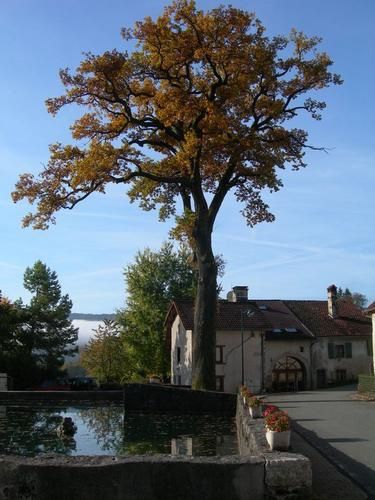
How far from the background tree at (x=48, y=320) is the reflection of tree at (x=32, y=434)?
4023 cm

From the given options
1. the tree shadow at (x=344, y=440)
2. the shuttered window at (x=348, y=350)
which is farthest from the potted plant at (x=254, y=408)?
the shuttered window at (x=348, y=350)

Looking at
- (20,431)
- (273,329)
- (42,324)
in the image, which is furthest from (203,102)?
(42,324)

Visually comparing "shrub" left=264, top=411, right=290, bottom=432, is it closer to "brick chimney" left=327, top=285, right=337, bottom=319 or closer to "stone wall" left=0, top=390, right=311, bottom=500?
"stone wall" left=0, top=390, right=311, bottom=500

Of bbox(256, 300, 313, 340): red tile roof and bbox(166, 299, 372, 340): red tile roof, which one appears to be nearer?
bbox(166, 299, 372, 340): red tile roof

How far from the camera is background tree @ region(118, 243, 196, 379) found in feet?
187

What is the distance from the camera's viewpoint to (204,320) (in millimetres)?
24094

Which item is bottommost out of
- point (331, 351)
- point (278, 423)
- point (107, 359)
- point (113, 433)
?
point (113, 433)

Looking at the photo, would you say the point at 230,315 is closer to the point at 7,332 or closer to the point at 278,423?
the point at 7,332

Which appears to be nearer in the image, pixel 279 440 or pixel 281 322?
pixel 279 440

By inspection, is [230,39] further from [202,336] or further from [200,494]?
[200,494]

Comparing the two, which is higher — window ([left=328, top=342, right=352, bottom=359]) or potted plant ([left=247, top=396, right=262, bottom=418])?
window ([left=328, top=342, right=352, bottom=359])

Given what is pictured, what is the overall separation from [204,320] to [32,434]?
33.8 feet

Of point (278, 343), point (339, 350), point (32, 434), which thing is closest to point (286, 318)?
point (278, 343)

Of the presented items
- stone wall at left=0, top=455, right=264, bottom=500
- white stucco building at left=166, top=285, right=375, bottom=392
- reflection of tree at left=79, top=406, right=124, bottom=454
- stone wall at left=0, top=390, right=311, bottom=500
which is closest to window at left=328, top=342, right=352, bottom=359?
white stucco building at left=166, top=285, right=375, bottom=392
